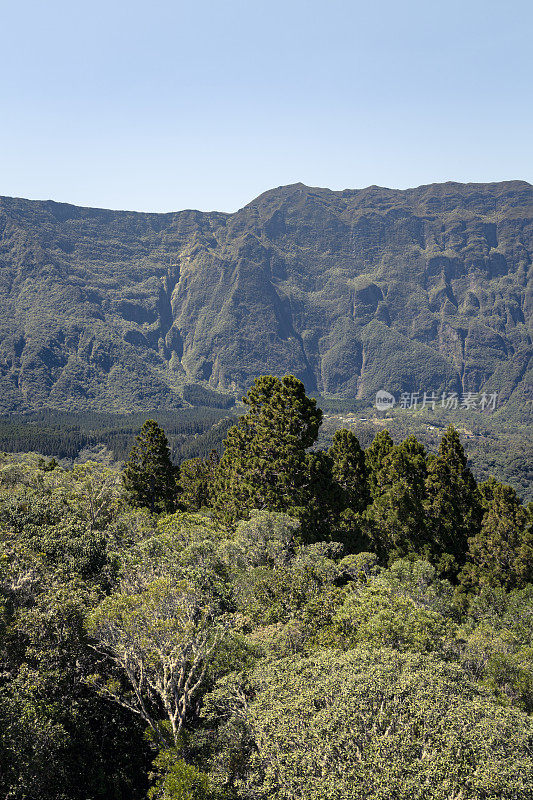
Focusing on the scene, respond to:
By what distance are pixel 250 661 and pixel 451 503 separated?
39.3 m

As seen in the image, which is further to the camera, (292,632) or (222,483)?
(222,483)

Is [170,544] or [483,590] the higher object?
[170,544]

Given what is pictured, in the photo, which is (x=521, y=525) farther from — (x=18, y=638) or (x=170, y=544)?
(x=18, y=638)

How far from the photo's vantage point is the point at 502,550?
52.1 meters

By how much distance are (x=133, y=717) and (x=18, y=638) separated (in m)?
10.9

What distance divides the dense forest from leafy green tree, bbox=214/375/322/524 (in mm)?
890

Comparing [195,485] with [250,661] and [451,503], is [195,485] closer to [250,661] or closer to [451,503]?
[451,503]

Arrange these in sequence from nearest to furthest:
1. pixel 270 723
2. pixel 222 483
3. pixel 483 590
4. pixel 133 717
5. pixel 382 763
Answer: pixel 382 763, pixel 270 723, pixel 133 717, pixel 483 590, pixel 222 483

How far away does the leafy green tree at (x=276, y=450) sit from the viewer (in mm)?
54406

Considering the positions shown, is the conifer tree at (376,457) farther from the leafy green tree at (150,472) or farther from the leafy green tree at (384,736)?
the leafy green tree at (384,736)

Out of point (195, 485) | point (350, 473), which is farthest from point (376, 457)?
point (195, 485)

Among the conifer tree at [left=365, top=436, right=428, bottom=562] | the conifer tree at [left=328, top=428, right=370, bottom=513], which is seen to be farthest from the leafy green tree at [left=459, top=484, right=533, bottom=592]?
the conifer tree at [left=328, top=428, right=370, bottom=513]

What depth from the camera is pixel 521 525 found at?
52.8 meters

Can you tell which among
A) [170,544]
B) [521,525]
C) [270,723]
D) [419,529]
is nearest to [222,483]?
[419,529]
